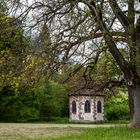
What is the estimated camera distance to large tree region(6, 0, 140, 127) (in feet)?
73.0

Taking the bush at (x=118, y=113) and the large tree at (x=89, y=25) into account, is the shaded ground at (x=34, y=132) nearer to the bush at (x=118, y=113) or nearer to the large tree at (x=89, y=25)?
the large tree at (x=89, y=25)

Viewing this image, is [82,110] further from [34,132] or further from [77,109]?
[34,132]

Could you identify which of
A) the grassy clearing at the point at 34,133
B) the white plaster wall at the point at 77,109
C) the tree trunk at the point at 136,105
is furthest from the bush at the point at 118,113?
the tree trunk at the point at 136,105

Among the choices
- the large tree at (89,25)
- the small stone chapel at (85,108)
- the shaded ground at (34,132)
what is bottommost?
the shaded ground at (34,132)

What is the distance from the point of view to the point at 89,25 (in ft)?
74.1

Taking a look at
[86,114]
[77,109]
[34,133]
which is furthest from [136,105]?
[86,114]

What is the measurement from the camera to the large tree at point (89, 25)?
22237 mm

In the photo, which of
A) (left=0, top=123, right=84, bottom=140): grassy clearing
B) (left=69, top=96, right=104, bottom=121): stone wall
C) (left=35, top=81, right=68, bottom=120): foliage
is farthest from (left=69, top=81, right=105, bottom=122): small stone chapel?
(left=0, top=123, right=84, bottom=140): grassy clearing

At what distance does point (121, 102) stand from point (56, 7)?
4675 cm

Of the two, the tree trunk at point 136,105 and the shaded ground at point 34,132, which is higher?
the tree trunk at point 136,105

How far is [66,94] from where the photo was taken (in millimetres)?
64688

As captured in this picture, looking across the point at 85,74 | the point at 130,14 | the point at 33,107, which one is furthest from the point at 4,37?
the point at 33,107

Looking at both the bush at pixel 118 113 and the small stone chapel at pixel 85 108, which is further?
the bush at pixel 118 113

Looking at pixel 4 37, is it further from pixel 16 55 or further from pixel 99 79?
pixel 99 79
